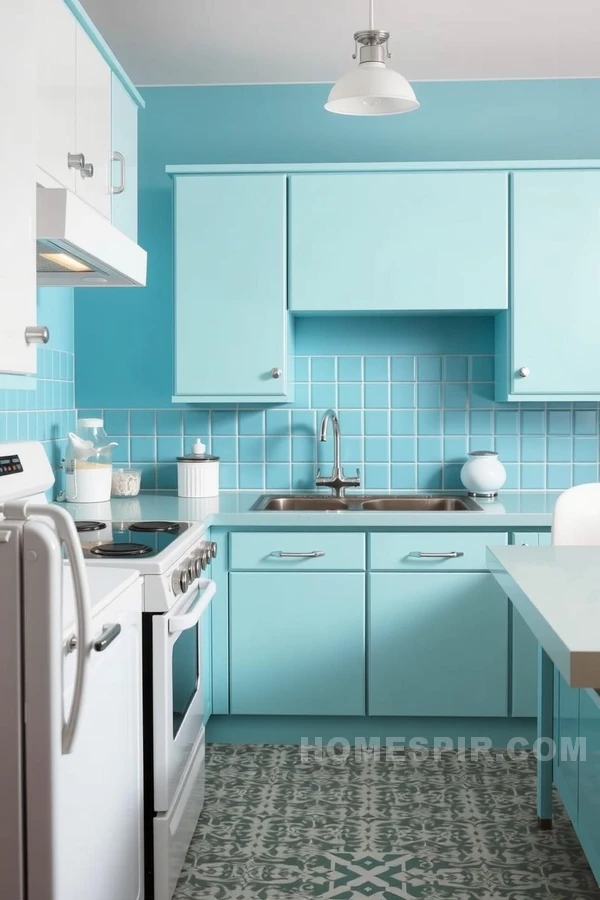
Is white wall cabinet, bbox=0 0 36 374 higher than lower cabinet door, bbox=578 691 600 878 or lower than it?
higher

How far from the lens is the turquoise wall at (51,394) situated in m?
3.19

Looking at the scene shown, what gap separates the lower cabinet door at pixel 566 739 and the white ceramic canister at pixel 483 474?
1.10 meters

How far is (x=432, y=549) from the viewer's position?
10.7 ft

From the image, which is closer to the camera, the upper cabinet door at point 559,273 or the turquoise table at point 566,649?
the turquoise table at point 566,649

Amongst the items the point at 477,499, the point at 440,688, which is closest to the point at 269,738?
the point at 440,688

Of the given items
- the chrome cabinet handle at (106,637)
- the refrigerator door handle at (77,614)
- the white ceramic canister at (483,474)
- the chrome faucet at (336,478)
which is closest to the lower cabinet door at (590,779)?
the chrome cabinet handle at (106,637)

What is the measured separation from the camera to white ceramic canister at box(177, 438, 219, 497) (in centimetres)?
359

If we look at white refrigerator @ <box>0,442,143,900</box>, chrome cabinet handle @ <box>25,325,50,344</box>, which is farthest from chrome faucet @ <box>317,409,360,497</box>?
white refrigerator @ <box>0,442,143,900</box>

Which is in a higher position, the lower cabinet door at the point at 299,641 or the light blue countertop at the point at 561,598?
the light blue countertop at the point at 561,598

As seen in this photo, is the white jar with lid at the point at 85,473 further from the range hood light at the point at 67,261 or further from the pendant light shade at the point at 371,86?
the pendant light shade at the point at 371,86

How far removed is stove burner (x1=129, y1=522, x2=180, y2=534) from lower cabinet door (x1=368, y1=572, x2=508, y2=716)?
80 centimetres

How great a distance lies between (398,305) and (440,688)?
4.60ft

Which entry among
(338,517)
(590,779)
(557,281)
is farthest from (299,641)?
(557,281)

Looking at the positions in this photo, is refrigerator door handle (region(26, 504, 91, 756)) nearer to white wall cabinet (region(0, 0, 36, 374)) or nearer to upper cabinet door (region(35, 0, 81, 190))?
white wall cabinet (region(0, 0, 36, 374))
